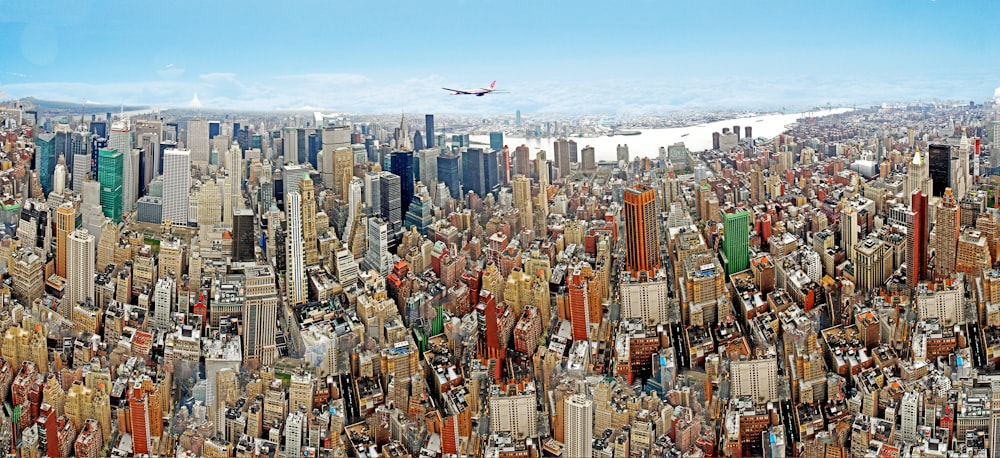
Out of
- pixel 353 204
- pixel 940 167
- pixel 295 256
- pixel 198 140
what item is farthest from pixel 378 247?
pixel 940 167

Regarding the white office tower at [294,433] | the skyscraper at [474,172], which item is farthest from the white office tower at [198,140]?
the white office tower at [294,433]

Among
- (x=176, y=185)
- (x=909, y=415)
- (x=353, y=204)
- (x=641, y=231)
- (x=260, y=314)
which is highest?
(x=176, y=185)

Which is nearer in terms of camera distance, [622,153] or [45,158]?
[622,153]

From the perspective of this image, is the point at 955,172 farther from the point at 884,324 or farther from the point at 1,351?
the point at 1,351

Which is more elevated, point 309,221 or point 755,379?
point 309,221

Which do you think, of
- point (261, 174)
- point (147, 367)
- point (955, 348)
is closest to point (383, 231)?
point (261, 174)

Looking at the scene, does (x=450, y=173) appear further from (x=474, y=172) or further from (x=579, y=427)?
(x=579, y=427)

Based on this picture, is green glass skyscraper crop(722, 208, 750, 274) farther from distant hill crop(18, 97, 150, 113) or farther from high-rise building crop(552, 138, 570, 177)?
distant hill crop(18, 97, 150, 113)
